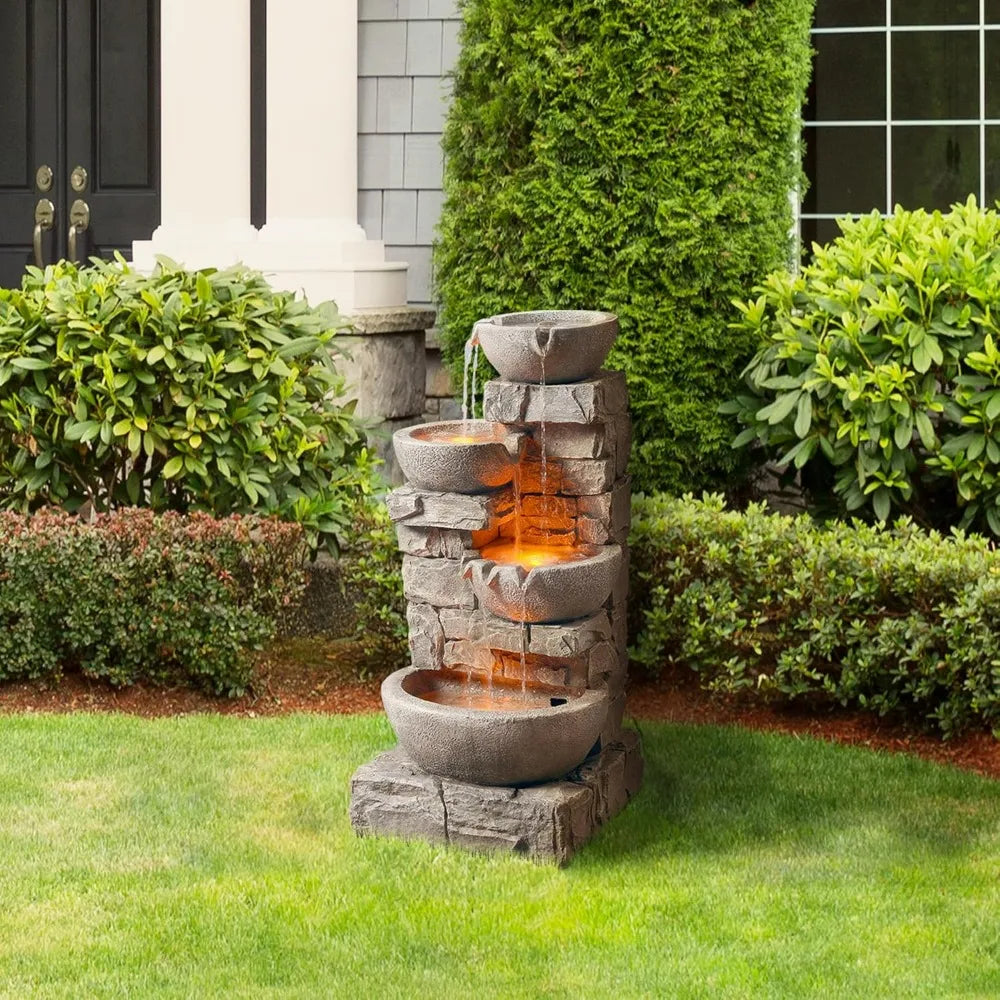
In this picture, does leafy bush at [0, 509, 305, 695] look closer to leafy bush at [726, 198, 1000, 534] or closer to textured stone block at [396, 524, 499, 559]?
textured stone block at [396, 524, 499, 559]

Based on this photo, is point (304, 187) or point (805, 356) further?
point (304, 187)

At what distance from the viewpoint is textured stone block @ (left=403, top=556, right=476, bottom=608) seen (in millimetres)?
4559

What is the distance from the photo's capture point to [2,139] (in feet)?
29.8

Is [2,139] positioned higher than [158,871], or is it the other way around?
[2,139]

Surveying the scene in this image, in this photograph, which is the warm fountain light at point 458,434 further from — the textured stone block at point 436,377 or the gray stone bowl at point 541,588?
the textured stone block at point 436,377

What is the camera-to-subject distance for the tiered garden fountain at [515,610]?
4.35 metres

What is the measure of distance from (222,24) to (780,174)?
2.77 m

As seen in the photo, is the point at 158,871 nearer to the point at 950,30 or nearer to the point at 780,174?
the point at 780,174

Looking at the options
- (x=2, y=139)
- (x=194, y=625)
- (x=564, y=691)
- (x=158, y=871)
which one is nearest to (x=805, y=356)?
(x=564, y=691)

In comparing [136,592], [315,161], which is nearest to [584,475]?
[136,592]

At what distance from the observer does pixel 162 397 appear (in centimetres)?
628

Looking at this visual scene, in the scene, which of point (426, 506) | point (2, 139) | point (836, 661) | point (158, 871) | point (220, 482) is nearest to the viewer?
point (158, 871)

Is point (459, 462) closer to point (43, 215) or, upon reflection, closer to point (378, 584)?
point (378, 584)

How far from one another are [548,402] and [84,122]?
5.39 meters
